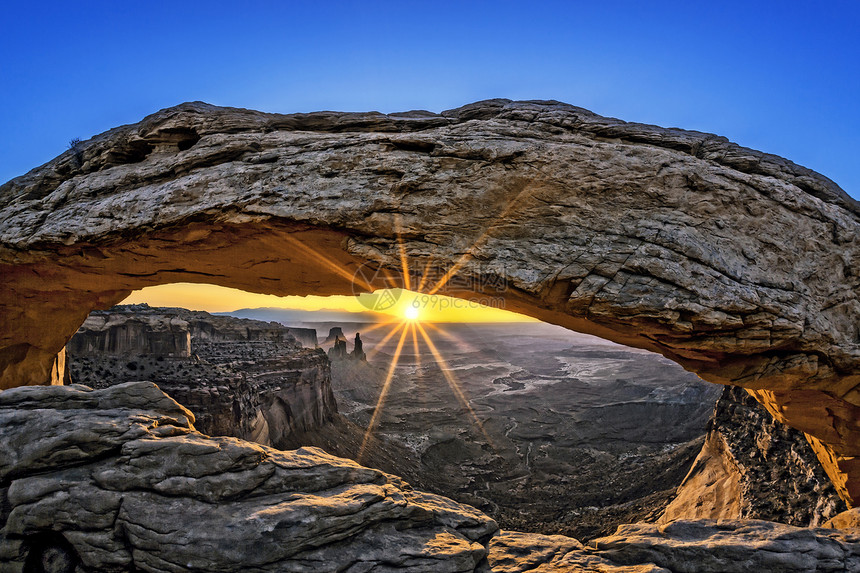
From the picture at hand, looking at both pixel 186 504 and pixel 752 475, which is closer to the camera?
pixel 186 504

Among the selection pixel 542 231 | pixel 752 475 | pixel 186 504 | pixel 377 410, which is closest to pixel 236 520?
pixel 186 504

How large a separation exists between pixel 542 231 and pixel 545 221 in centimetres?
18

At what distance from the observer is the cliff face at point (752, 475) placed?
32.5 feet

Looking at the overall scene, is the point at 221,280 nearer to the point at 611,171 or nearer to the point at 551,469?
the point at 611,171

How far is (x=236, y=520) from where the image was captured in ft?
14.9

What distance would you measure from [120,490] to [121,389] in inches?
75.2

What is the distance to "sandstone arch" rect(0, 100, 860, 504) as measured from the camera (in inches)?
243

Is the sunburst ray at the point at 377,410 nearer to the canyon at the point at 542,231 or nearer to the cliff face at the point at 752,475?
the cliff face at the point at 752,475

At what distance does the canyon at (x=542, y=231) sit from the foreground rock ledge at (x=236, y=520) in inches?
2.7

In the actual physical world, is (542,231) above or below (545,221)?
below

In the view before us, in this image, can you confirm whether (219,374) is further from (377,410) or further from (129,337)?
(377,410)

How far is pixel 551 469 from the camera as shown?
2102cm

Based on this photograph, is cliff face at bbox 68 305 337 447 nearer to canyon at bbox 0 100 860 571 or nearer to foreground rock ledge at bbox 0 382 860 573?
canyon at bbox 0 100 860 571

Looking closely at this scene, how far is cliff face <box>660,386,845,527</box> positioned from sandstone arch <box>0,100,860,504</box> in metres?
2.03
